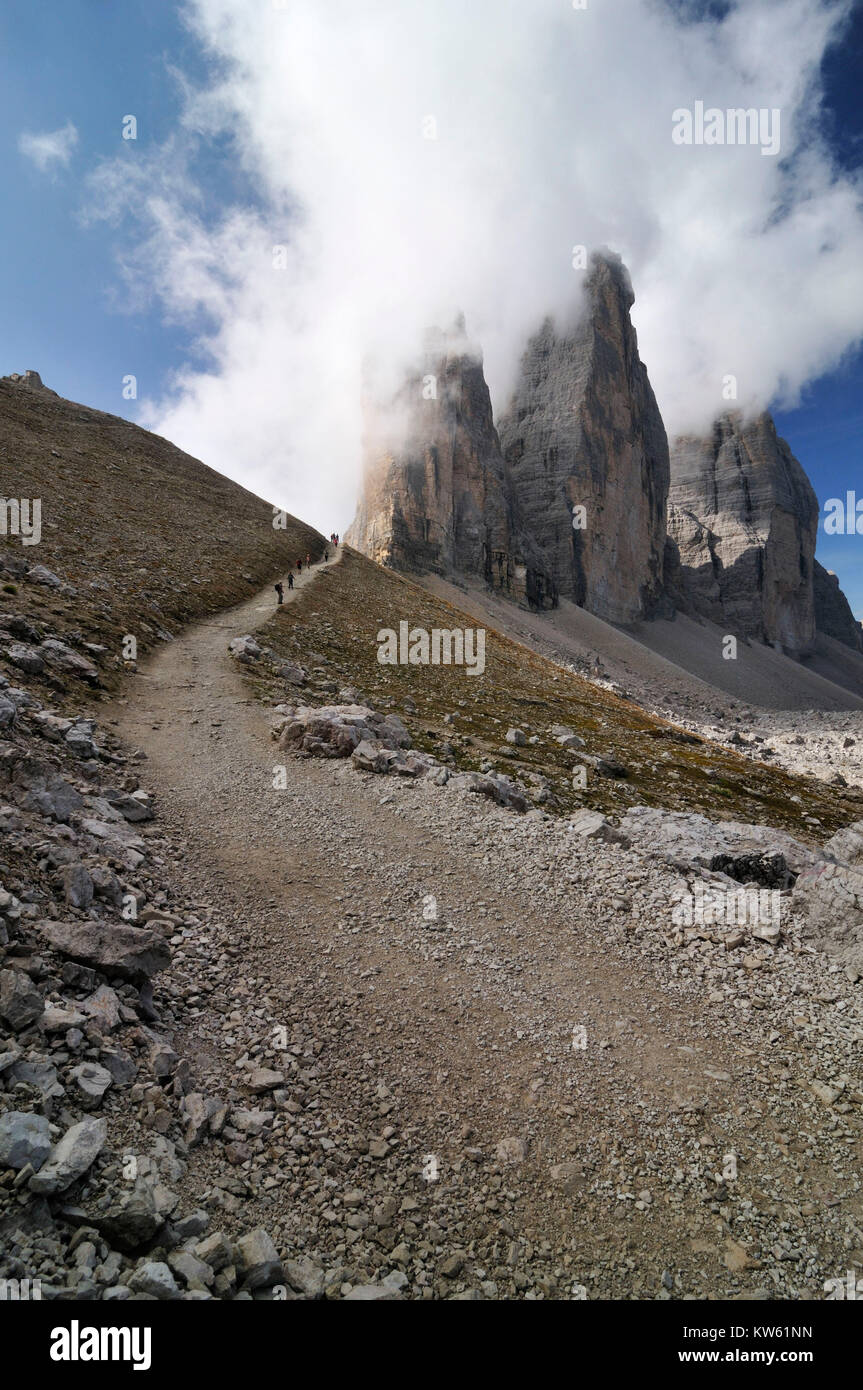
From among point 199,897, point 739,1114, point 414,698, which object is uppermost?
point 414,698

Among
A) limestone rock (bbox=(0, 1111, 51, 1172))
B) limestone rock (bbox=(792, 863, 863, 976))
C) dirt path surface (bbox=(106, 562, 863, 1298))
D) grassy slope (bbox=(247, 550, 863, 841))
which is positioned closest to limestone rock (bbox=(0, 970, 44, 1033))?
limestone rock (bbox=(0, 1111, 51, 1172))

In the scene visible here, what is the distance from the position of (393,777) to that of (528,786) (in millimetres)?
4576

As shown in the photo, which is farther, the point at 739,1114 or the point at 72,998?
the point at 739,1114

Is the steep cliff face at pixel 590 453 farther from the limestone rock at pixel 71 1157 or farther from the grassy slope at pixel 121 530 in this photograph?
the limestone rock at pixel 71 1157

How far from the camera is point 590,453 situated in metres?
116

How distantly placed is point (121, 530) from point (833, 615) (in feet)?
708

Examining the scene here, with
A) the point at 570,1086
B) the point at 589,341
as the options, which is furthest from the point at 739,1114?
the point at 589,341

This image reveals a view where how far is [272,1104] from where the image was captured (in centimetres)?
643

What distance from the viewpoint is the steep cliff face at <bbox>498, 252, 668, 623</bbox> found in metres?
114

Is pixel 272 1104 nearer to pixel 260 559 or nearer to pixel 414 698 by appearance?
pixel 414 698

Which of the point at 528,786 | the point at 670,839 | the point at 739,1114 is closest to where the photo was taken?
the point at 739,1114

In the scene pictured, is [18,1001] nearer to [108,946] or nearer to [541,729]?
[108,946]

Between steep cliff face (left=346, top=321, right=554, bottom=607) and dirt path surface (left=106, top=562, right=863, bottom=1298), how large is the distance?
83018 mm

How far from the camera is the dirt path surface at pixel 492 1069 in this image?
5637 millimetres
